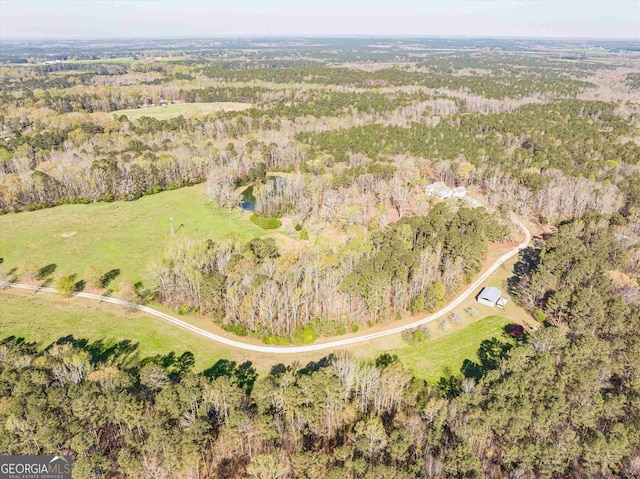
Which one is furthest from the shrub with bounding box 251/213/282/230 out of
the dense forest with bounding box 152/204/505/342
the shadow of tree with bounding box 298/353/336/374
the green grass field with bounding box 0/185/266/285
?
the shadow of tree with bounding box 298/353/336/374

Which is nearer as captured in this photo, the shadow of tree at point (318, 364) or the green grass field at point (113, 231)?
the shadow of tree at point (318, 364)

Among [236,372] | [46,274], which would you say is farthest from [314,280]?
[46,274]

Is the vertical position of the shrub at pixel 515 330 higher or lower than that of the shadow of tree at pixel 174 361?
higher

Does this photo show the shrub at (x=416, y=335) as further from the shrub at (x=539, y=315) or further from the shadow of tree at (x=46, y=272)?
the shadow of tree at (x=46, y=272)

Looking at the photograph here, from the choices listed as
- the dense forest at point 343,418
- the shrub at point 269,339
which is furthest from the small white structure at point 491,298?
the shrub at point 269,339

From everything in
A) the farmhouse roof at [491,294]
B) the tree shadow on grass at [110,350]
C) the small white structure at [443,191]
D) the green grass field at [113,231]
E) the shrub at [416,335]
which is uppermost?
the small white structure at [443,191]

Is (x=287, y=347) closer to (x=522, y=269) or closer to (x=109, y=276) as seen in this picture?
(x=109, y=276)

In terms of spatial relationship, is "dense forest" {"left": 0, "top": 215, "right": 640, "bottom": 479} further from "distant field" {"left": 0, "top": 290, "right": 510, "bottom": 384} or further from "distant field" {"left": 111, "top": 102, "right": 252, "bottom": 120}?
"distant field" {"left": 111, "top": 102, "right": 252, "bottom": 120}
